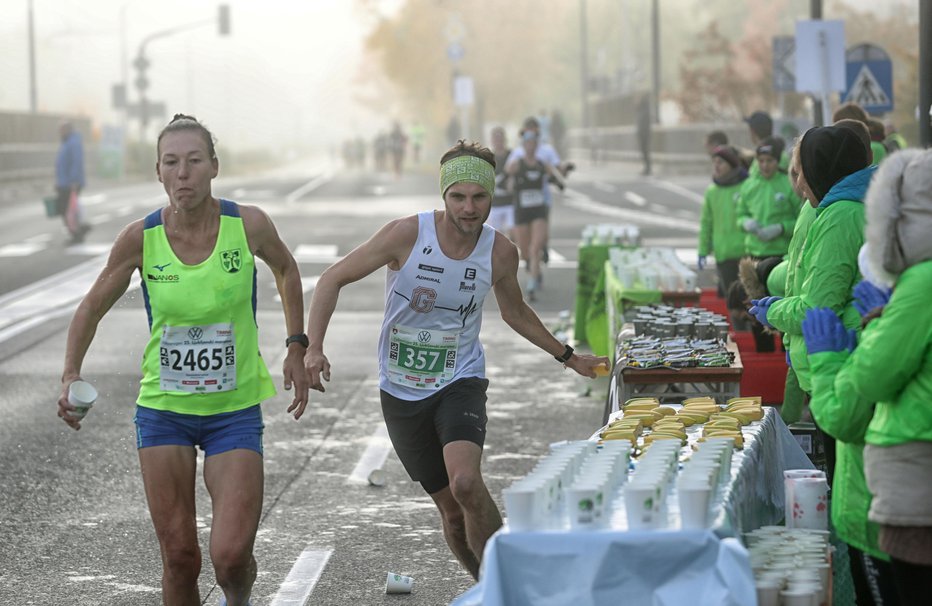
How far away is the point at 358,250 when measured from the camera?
22.7 ft

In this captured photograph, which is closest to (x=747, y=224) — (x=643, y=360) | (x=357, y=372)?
(x=357, y=372)

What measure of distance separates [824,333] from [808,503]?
113 cm

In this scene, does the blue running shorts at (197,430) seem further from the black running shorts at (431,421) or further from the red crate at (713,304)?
the red crate at (713,304)

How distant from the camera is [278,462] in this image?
11.0 m

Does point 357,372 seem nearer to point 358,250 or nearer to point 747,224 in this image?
point 747,224

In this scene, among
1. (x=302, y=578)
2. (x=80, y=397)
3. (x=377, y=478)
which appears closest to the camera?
(x=80, y=397)

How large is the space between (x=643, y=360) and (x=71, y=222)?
2235 centimetres

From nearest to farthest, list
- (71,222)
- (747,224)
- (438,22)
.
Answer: (747,224) → (71,222) → (438,22)

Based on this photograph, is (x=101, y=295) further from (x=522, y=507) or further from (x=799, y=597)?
(x=799, y=597)

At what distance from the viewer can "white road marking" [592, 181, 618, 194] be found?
1827 inches

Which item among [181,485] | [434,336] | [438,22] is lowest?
[181,485]

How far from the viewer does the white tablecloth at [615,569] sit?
4902 mm

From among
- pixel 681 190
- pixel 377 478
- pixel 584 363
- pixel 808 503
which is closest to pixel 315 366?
pixel 584 363

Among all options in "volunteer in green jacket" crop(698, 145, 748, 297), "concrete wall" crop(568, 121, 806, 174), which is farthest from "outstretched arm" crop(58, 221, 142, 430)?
"concrete wall" crop(568, 121, 806, 174)
